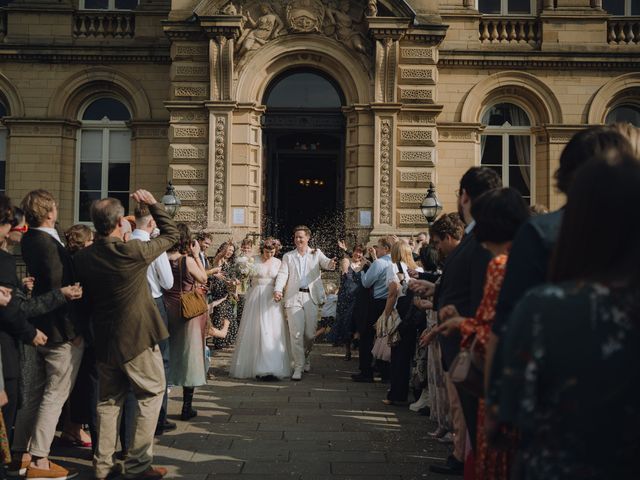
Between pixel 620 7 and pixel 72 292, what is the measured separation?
17415mm

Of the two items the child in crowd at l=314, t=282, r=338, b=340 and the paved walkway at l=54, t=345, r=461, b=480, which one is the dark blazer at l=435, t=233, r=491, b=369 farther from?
the child in crowd at l=314, t=282, r=338, b=340

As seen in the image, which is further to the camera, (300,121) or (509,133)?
(509,133)

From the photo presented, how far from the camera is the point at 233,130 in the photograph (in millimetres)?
15836

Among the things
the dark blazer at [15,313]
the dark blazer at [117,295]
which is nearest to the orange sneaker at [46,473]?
the dark blazer at [15,313]

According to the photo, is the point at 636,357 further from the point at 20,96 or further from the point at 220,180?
the point at 20,96

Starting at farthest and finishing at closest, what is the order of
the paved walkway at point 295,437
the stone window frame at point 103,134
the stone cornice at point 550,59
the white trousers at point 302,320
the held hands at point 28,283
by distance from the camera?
the stone window frame at point 103,134 < the stone cornice at point 550,59 < the white trousers at point 302,320 < the held hands at point 28,283 < the paved walkway at point 295,437

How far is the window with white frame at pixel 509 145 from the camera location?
1778 centimetres

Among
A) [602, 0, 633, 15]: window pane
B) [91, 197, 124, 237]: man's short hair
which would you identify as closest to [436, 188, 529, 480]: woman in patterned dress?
[91, 197, 124, 237]: man's short hair

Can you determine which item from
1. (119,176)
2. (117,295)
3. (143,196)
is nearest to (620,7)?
(119,176)

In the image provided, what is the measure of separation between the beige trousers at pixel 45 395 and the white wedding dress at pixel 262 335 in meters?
4.86

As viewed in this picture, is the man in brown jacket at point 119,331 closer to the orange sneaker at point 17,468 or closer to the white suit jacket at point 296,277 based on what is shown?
the orange sneaker at point 17,468

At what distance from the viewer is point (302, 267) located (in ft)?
36.3

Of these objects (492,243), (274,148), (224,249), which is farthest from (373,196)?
(492,243)

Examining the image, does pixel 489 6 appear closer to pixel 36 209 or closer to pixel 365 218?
pixel 365 218
